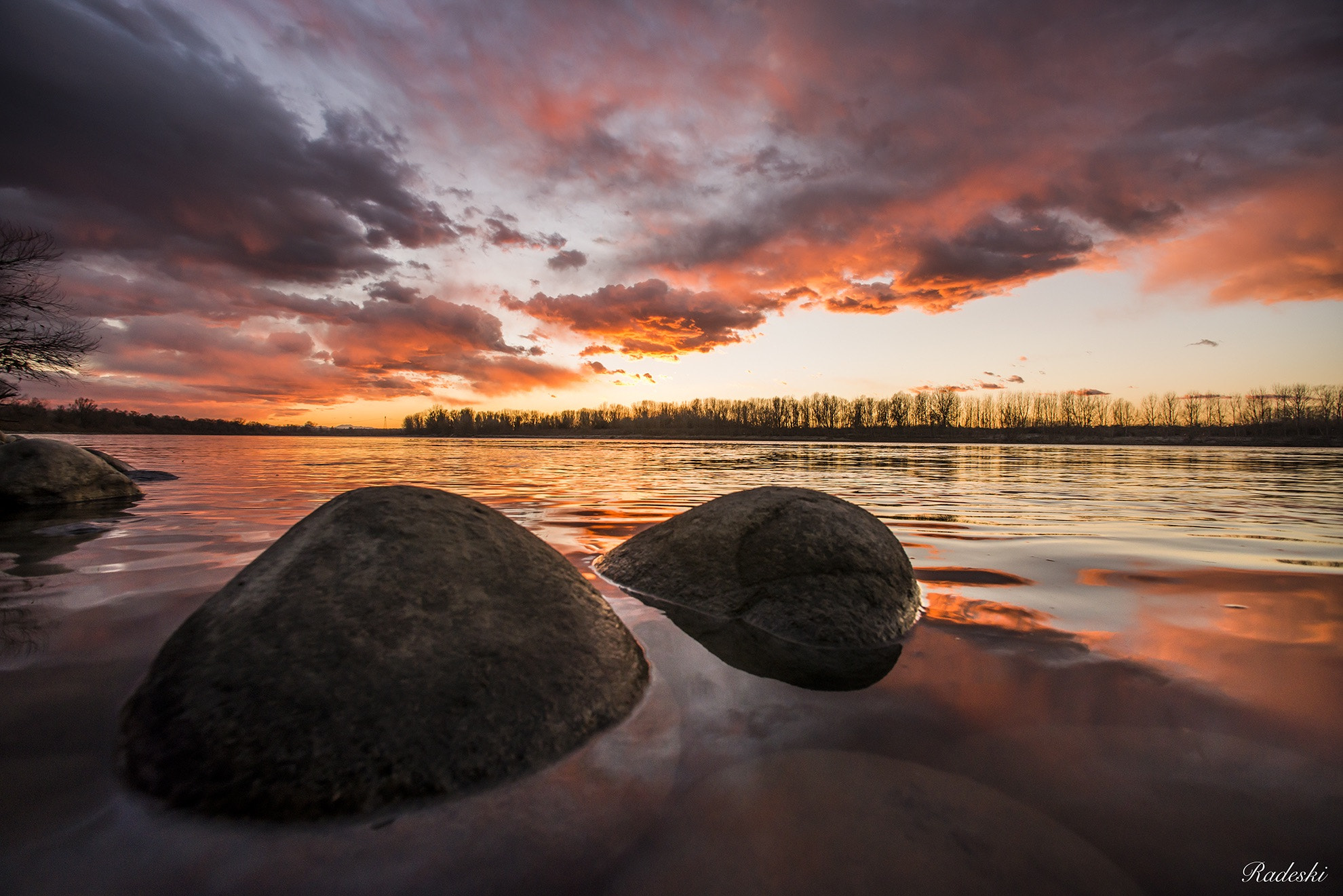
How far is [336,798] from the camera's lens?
5.14 ft

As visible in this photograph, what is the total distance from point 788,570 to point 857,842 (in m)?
2.10

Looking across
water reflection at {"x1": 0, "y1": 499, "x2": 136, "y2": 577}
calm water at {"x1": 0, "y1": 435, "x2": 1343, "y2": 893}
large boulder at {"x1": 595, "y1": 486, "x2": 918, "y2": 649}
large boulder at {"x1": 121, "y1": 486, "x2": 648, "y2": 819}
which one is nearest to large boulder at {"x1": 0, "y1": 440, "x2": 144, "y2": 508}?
water reflection at {"x1": 0, "y1": 499, "x2": 136, "y2": 577}

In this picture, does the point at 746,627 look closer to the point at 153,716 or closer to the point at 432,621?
the point at 432,621

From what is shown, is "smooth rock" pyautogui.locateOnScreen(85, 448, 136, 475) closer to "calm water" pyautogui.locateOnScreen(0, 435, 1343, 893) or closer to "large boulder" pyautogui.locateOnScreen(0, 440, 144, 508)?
"large boulder" pyautogui.locateOnScreen(0, 440, 144, 508)

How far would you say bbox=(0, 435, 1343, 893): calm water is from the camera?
138 cm

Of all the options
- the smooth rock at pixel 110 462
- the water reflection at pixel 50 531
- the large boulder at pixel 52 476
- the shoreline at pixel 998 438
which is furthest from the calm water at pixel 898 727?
the shoreline at pixel 998 438

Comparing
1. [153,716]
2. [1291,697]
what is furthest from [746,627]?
[153,716]

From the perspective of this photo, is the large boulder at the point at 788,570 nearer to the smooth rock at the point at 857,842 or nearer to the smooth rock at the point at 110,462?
the smooth rock at the point at 857,842

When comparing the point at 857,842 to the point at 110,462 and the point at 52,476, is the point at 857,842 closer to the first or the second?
the point at 52,476

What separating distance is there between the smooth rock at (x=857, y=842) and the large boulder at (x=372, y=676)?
61cm

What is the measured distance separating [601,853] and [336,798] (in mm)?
812

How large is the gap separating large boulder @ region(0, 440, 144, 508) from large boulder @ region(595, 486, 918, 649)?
9.33 metres

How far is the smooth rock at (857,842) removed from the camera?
1.31 meters

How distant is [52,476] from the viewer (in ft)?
25.9
